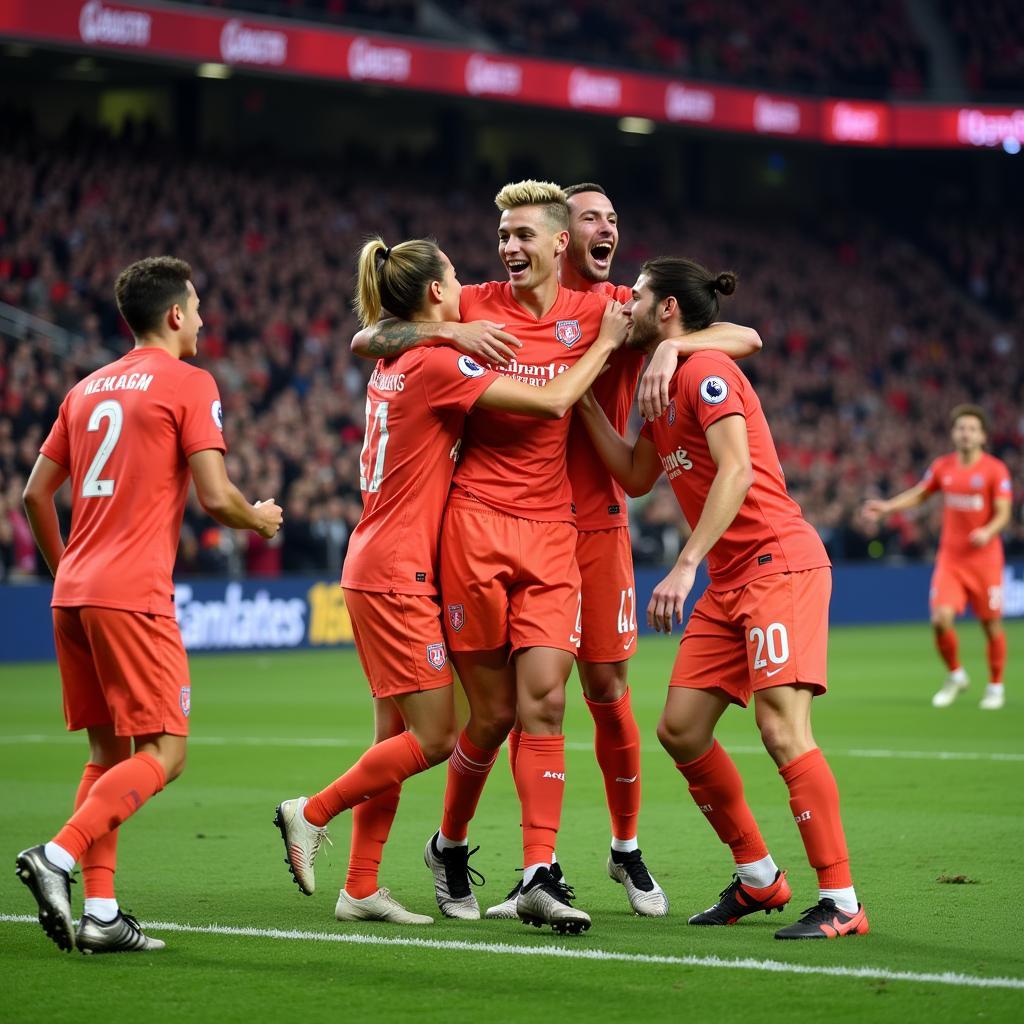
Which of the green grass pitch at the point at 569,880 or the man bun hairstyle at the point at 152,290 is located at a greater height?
the man bun hairstyle at the point at 152,290

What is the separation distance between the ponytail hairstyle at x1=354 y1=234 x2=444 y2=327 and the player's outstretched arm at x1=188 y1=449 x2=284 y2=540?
1.05m

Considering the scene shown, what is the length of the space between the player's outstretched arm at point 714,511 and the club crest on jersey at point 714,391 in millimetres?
71

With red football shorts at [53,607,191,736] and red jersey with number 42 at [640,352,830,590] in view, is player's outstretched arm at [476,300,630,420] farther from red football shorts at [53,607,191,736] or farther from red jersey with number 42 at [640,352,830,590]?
red football shorts at [53,607,191,736]

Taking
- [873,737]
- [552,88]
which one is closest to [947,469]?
[873,737]

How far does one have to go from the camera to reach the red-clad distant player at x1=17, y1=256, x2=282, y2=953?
590cm

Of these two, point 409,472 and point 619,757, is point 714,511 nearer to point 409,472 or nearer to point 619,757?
point 409,472

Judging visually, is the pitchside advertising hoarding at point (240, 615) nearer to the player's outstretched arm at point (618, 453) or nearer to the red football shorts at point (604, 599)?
the red football shorts at point (604, 599)

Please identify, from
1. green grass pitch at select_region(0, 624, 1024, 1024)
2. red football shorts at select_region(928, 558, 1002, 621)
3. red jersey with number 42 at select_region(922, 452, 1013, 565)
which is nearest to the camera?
green grass pitch at select_region(0, 624, 1024, 1024)

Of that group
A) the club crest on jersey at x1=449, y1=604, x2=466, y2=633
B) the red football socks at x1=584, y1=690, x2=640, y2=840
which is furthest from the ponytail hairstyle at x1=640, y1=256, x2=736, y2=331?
the red football socks at x1=584, y1=690, x2=640, y2=840

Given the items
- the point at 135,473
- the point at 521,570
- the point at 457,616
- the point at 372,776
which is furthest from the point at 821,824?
the point at 135,473

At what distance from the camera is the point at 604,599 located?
6.98m

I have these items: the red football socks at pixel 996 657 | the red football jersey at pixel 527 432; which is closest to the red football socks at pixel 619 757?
the red football jersey at pixel 527 432

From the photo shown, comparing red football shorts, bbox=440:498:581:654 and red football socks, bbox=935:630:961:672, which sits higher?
red football shorts, bbox=440:498:581:654

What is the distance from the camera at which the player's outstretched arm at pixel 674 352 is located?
6477mm
